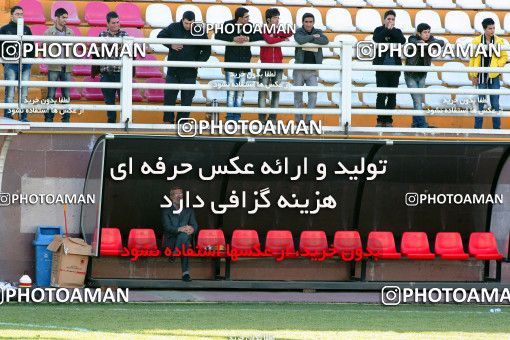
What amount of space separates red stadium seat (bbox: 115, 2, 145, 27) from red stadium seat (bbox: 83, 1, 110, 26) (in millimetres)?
248

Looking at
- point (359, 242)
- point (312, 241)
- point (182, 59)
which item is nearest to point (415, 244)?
Answer: point (359, 242)

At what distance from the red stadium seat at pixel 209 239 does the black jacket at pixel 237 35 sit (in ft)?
8.14

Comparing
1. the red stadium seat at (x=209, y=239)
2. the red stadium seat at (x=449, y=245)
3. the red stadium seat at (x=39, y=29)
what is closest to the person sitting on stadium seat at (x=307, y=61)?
the red stadium seat at (x=209, y=239)

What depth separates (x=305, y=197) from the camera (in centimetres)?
2092

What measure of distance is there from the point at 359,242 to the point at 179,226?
2.72 metres

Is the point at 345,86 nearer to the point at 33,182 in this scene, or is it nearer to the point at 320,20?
the point at 33,182

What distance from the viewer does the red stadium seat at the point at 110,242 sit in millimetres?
19734

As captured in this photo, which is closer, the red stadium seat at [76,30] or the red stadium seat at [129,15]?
the red stadium seat at [76,30]

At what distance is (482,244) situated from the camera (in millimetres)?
20891

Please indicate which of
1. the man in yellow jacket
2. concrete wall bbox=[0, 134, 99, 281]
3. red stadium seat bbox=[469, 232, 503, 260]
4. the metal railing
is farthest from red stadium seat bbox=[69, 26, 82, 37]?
red stadium seat bbox=[469, 232, 503, 260]

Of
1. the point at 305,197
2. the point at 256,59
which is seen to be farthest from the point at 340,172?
the point at 256,59

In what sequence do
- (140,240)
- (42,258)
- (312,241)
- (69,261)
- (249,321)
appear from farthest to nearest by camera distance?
(312,241) → (140,240) → (42,258) → (69,261) → (249,321)

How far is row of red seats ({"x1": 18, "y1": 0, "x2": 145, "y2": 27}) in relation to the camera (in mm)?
24344

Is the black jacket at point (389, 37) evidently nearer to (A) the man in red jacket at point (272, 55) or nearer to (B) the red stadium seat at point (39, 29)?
(A) the man in red jacket at point (272, 55)
